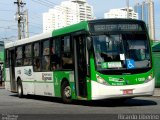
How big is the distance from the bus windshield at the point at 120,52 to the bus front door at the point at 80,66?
726 millimetres

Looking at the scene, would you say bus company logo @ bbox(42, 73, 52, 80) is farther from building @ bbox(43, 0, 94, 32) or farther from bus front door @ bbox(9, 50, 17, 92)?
building @ bbox(43, 0, 94, 32)

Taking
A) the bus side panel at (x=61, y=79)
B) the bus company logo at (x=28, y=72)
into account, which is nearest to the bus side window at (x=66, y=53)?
the bus side panel at (x=61, y=79)

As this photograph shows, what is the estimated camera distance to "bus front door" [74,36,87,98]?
52.4 ft

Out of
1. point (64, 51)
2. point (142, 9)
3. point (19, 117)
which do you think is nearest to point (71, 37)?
point (64, 51)

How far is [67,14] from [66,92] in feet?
147

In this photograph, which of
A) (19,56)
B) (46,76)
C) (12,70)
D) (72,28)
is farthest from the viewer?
(12,70)

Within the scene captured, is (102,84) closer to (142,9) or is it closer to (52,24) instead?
(142,9)

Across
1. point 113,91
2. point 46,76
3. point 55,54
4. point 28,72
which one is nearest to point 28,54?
point 28,72

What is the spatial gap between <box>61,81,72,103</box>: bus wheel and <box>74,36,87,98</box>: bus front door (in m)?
0.90

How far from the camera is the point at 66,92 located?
57.5 feet

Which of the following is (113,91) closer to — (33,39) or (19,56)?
(33,39)

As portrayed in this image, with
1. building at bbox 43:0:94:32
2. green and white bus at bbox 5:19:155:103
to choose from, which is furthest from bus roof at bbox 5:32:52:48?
building at bbox 43:0:94:32

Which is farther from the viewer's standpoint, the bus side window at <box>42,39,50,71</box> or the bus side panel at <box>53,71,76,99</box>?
the bus side window at <box>42,39,50,71</box>

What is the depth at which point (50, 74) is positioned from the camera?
19.0 meters
